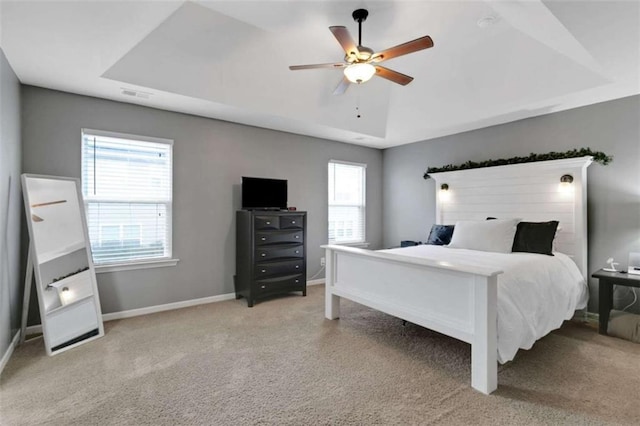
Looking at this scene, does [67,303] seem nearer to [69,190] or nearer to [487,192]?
[69,190]

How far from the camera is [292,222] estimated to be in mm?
4496

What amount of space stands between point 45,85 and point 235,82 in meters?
1.84

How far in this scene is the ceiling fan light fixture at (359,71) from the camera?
2527 mm

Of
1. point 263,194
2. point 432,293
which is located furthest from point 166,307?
point 432,293

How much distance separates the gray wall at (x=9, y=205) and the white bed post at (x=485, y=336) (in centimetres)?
353

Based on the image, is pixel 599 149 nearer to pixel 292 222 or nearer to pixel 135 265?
pixel 292 222

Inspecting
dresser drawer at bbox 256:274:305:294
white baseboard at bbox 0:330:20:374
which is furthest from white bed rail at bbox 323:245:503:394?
white baseboard at bbox 0:330:20:374

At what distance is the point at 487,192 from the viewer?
4.54 meters

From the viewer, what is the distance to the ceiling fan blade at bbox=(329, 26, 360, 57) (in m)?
2.19

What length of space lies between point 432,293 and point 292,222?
2374 millimetres

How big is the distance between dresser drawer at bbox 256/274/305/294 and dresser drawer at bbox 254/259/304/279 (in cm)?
7

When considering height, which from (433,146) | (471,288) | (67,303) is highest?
(433,146)

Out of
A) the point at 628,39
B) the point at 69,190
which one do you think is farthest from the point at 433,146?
the point at 69,190

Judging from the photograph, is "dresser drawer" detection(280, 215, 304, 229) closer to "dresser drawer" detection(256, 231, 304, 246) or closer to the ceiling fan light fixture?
"dresser drawer" detection(256, 231, 304, 246)
